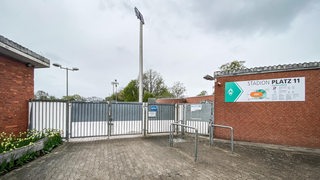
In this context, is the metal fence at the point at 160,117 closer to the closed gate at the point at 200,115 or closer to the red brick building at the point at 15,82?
the closed gate at the point at 200,115

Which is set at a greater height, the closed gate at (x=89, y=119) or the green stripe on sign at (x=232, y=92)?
the green stripe on sign at (x=232, y=92)

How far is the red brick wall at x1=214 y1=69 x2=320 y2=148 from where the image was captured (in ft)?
22.6

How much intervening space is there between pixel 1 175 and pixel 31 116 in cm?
368

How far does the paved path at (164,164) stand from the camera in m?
4.07

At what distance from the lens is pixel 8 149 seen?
15.0ft

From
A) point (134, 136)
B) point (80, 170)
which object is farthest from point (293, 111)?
point (80, 170)

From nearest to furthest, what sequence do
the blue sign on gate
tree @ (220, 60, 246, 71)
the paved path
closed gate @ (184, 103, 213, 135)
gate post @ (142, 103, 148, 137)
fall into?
the paved path
gate post @ (142, 103, 148, 137)
closed gate @ (184, 103, 213, 135)
the blue sign on gate
tree @ (220, 60, 246, 71)

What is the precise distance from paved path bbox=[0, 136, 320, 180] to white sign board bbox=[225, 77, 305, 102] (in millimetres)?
2377

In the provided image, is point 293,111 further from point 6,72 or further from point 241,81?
point 6,72

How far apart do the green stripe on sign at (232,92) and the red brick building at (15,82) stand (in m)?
8.84

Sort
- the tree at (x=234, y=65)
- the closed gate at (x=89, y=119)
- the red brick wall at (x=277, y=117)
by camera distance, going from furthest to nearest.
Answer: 1. the tree at (x=234, y=65)
2. the closed gate at (x=89, y=119)
3. the red brick wall at (x=277, y=117)

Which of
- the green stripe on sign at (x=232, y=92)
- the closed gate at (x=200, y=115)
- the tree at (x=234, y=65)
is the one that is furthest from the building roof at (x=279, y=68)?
the tree at (x=234, y=65)

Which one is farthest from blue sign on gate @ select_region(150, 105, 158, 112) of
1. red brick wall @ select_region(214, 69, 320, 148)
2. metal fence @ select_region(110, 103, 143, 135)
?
red brick wall @ select_region(214, 69, 320, 148)

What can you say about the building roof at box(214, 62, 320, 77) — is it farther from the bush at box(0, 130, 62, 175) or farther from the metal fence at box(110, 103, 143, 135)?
the bush at box(0, 130, 62, 175)
